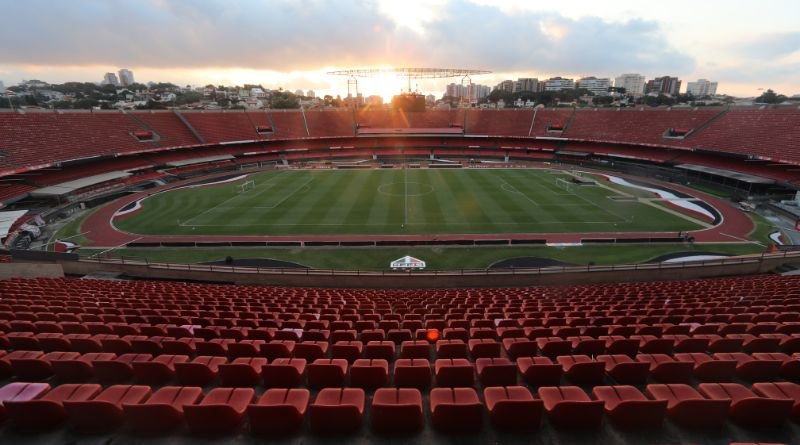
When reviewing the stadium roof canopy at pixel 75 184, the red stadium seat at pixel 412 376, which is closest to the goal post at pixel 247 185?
the stadium roof canopy at pixel 75 184

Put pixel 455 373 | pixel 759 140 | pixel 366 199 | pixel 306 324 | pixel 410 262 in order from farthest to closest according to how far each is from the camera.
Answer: pixel 759 140
pixel 366 199
pixel 410 262
pixel 306 324
pixel 455 373

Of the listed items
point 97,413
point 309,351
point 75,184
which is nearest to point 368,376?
point 309,351

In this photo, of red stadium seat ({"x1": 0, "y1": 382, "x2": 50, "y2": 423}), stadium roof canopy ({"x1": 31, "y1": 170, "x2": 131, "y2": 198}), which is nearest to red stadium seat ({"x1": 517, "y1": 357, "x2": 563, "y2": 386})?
red stadium seat ({"x1": 0, "y1": 382, "x2": 50, "y2": 423})

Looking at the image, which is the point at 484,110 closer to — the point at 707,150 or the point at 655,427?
the point at 707,150

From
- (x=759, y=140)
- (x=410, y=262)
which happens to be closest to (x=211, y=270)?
(x=410, y=262)

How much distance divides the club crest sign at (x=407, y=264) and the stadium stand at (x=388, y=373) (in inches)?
482

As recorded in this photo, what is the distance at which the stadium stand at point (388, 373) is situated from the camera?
536cm

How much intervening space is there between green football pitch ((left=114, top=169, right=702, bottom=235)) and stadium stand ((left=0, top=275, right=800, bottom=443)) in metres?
20.8

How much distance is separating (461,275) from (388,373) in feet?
43.5

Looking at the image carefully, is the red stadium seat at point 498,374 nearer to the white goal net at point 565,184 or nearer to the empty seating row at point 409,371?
the empty seating row at point 409,371

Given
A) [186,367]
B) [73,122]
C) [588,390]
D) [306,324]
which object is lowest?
[306,324]

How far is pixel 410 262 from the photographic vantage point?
24.4m

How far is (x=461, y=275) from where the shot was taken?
65.7 ft

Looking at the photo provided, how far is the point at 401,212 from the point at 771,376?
30576 millimetres
